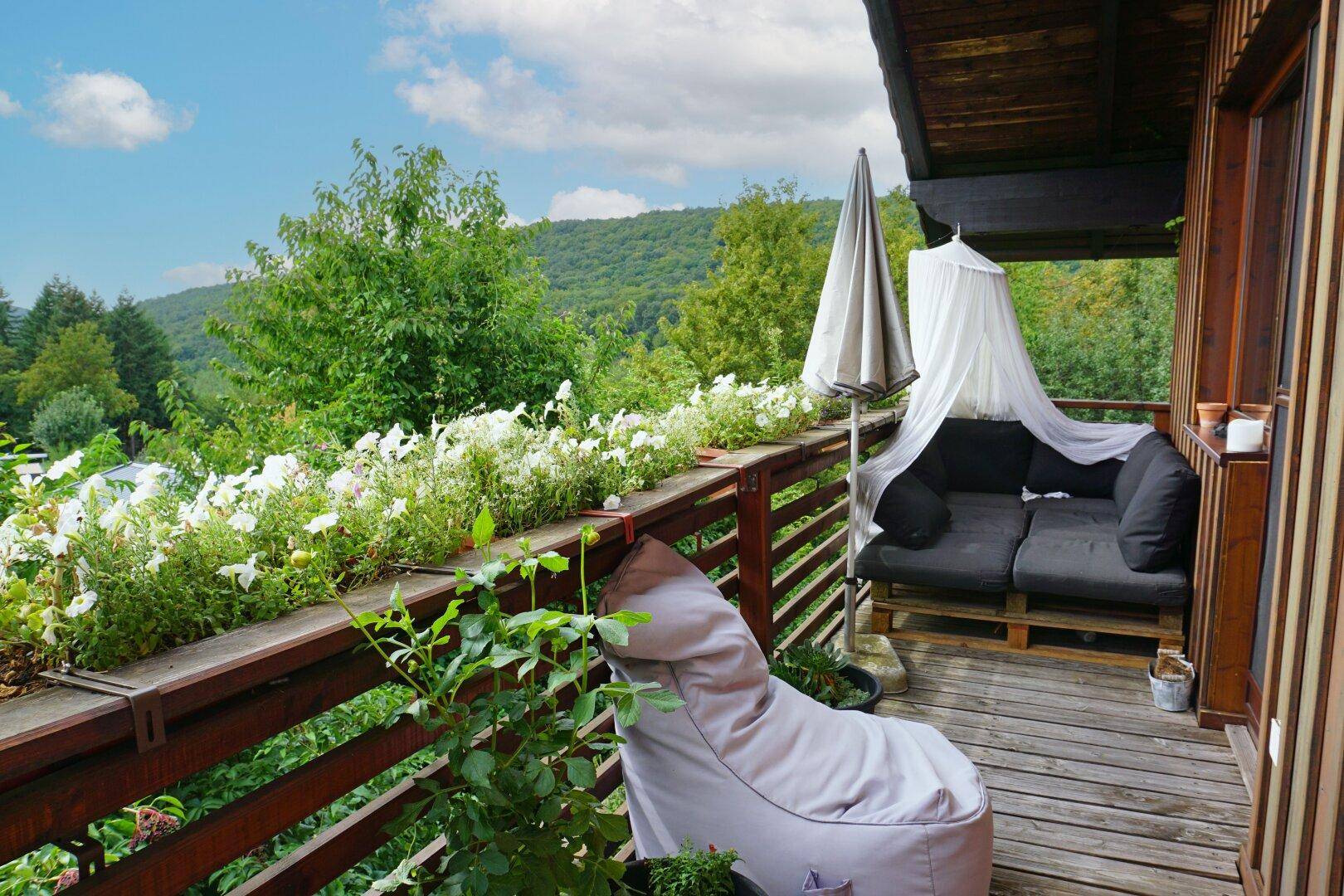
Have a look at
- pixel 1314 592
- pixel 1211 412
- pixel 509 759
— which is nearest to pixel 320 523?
pixel 509 759

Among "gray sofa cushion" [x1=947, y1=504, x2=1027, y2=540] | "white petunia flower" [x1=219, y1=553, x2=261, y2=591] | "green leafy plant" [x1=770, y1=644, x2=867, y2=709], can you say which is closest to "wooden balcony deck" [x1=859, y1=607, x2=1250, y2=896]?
"green leafy plant" [x1=770, y1=644, x2=867, y2=709]

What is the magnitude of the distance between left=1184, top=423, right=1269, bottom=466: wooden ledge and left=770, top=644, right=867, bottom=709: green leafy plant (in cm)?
147

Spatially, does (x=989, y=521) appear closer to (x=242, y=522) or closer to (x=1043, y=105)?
(x=1043, y=105)

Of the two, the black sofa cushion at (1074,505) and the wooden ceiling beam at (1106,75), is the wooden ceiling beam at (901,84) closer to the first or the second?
the wooden ceiling beam at (1106,75)

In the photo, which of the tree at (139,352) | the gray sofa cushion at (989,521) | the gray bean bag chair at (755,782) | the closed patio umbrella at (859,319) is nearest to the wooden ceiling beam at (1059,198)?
the gray sofa cushion at (989,521)

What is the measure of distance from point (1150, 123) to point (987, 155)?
40.4 inches

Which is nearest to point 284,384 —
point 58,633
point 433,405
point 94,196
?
point 433,405

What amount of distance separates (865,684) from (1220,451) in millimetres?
1473

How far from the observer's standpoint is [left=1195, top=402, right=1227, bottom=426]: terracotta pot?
3.66 m

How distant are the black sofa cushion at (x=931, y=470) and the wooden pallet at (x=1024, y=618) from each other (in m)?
0.81

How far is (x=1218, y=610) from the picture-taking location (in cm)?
299

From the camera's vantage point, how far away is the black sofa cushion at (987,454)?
5516 millimetres

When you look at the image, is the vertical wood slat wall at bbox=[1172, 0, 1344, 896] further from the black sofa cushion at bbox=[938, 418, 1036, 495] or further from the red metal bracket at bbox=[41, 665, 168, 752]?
the black sofa cushion at bbox=[938, 418, 1036, 495]

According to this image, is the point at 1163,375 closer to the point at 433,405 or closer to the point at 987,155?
the point at 987,155
